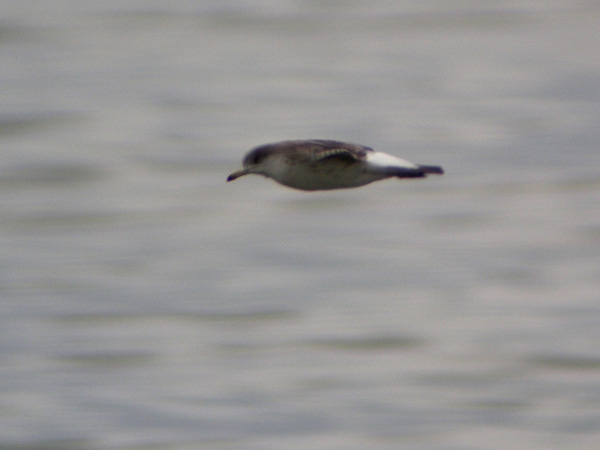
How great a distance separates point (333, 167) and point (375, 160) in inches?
12.0

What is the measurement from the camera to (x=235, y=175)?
402 cm

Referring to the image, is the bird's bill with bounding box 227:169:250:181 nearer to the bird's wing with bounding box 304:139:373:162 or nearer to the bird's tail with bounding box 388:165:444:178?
the bird's wing with bounding box 304:139:373:162

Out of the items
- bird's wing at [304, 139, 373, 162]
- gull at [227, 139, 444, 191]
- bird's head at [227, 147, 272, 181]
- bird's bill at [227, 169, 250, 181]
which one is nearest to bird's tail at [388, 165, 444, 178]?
gull at [227, 139, 444, 191]

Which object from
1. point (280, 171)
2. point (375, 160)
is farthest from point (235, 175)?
point (375, 160)

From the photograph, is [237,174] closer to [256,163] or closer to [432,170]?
[256,163]

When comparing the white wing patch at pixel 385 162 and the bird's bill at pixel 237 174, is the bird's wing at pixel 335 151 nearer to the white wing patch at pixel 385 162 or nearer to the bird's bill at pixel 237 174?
the white wing patch at pixel 385 162

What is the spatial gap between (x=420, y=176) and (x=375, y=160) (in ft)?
1.03

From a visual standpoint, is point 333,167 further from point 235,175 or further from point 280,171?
point 235,175

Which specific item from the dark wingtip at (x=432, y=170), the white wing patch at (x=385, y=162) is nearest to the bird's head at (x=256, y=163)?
the white wing patch at (x=385, y=162)

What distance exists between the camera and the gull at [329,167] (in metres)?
3.72

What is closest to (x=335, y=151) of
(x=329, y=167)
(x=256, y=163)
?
(x=329, y=167)

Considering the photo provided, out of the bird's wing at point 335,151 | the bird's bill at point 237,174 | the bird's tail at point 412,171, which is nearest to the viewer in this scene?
the bird's tail at point 412,171

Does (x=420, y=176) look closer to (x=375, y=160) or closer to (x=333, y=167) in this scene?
(x=375, y=160)

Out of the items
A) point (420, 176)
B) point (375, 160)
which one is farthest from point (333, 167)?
point (420, 176)
